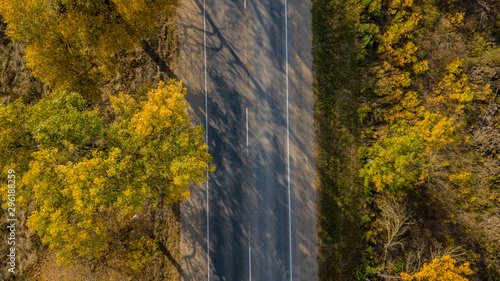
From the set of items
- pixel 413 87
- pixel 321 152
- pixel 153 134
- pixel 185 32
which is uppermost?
pixel 185 32

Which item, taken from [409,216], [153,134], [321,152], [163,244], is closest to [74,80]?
[153,134]

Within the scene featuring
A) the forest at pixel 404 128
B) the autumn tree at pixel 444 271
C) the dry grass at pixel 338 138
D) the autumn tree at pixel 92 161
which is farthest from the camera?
the dry grass at pixel 338 138

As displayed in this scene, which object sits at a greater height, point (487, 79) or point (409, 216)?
point (487, 79)

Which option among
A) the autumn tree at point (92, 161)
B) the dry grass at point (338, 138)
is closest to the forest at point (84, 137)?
the autumn tree at point (92, 161)

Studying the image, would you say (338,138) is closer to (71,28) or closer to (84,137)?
(84,137)

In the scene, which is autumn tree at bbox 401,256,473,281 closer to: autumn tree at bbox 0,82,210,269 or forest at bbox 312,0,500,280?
forest at bbox 312,0,500,280

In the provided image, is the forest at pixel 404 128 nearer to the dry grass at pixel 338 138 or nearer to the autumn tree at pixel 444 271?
the dry grass at pixel 338 138

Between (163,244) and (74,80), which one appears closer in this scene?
(74,80)

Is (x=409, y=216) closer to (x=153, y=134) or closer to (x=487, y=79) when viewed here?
(x=487, y=79)
